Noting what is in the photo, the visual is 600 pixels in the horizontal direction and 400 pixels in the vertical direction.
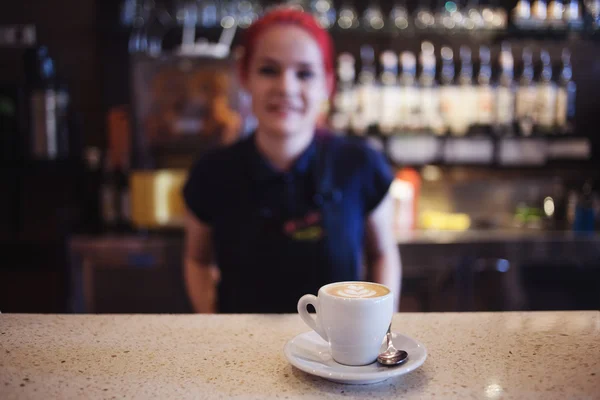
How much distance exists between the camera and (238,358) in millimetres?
728

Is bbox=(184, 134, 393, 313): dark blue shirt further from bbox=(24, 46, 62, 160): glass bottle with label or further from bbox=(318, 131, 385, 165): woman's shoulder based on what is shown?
bbox=(24, 46, 62, 160): glass bottle with label

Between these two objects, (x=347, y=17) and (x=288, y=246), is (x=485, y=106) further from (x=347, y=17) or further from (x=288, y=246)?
(x=288, y=246)

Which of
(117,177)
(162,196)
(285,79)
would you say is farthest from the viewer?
(117,177)

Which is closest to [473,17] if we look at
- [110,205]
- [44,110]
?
[110,205]

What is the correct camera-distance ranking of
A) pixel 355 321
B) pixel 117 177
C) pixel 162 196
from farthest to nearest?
pixel 117 177 → pixel 162 196 → pixel 355 321

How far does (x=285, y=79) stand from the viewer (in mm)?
1335

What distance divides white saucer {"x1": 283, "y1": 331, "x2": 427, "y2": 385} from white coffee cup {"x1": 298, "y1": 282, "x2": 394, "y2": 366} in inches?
0.6

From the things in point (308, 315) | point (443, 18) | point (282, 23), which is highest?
point (443, 18)

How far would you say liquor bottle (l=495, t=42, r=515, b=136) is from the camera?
311cm

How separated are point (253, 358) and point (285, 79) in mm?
797

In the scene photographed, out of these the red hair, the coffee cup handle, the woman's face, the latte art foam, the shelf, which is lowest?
the coffee cup handle

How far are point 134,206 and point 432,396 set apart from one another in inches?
87.5

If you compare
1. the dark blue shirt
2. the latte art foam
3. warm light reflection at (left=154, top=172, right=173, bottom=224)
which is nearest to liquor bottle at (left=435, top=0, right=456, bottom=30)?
warm light reflection at (left=154, top=172, right=173, bottom=224)

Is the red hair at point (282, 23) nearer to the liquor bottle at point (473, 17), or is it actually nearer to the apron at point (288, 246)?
the apron at point (288, 246)
